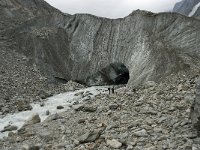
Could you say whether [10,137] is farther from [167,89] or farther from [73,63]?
[73,63]

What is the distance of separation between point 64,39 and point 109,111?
27451 millimetres

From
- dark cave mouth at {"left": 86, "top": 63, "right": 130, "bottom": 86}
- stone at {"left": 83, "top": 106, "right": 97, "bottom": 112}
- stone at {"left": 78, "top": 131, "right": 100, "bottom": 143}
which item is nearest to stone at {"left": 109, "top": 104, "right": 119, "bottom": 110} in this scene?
stone at {"left": 83, "top": 106, "right": 97, "bottom": 112}

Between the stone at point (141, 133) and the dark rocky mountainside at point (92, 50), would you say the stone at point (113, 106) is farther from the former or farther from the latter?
the dark rocky mountainside at point (92, 50)

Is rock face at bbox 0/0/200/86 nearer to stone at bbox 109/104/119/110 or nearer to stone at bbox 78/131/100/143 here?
stone at bbox 109/104/119/110

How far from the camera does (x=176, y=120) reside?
14.2 m

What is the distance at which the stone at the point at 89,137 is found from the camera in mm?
14109

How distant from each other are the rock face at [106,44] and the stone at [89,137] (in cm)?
1319

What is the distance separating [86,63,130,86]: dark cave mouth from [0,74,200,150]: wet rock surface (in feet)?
61.5

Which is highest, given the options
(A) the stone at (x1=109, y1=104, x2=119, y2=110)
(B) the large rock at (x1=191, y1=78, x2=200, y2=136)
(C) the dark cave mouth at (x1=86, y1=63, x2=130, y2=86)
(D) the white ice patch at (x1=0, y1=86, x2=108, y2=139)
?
(B) the large rock at (x1=191, y1=78, x2=200, y2=136)

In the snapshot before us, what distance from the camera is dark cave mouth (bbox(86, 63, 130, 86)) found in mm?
39562

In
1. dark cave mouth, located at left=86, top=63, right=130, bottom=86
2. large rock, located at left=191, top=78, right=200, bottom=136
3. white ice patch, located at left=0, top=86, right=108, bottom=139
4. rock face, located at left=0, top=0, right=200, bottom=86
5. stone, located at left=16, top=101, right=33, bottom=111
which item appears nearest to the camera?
large rock, located at left=191, top=78, right=200, bottom=136

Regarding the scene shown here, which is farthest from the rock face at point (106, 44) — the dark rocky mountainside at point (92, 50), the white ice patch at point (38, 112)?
the white ice patch at point (38, 112)

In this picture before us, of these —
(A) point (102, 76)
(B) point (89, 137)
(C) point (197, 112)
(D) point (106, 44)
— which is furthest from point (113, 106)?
(D) point (106, 44)

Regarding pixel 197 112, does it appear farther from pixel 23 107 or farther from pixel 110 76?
pixel 110 76
